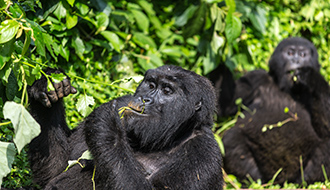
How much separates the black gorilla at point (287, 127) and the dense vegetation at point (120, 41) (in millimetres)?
408

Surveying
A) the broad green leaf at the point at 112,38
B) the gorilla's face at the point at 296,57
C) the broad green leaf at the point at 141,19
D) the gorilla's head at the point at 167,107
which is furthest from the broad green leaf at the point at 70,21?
the gorilla's face at the point at 296,57

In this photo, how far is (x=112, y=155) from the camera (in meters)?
3.19

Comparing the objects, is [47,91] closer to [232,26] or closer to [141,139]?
[141,139]

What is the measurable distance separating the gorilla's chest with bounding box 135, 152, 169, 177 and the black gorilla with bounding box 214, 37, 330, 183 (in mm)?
3252

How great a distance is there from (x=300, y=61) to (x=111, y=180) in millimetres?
4267

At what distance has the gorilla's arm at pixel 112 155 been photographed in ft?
10.4

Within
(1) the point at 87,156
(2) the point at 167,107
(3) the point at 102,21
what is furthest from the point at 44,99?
(3) the point at 102,21

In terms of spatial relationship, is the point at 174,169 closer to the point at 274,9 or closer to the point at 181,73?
the point at 181,73

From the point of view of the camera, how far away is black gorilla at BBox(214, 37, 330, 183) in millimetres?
6438

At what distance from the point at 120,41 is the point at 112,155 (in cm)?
255

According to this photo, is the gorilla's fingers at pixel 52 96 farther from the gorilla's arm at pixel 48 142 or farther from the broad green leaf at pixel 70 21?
the broad green leaf at pixel 70 21

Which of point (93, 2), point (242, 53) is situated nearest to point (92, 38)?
point (93, 2)

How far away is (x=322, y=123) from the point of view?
645 centimetres

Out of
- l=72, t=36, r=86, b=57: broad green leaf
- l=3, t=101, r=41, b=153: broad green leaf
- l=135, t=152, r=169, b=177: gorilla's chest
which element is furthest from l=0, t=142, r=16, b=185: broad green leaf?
l=72, t=36, r=86, b=57: broad green leaf
